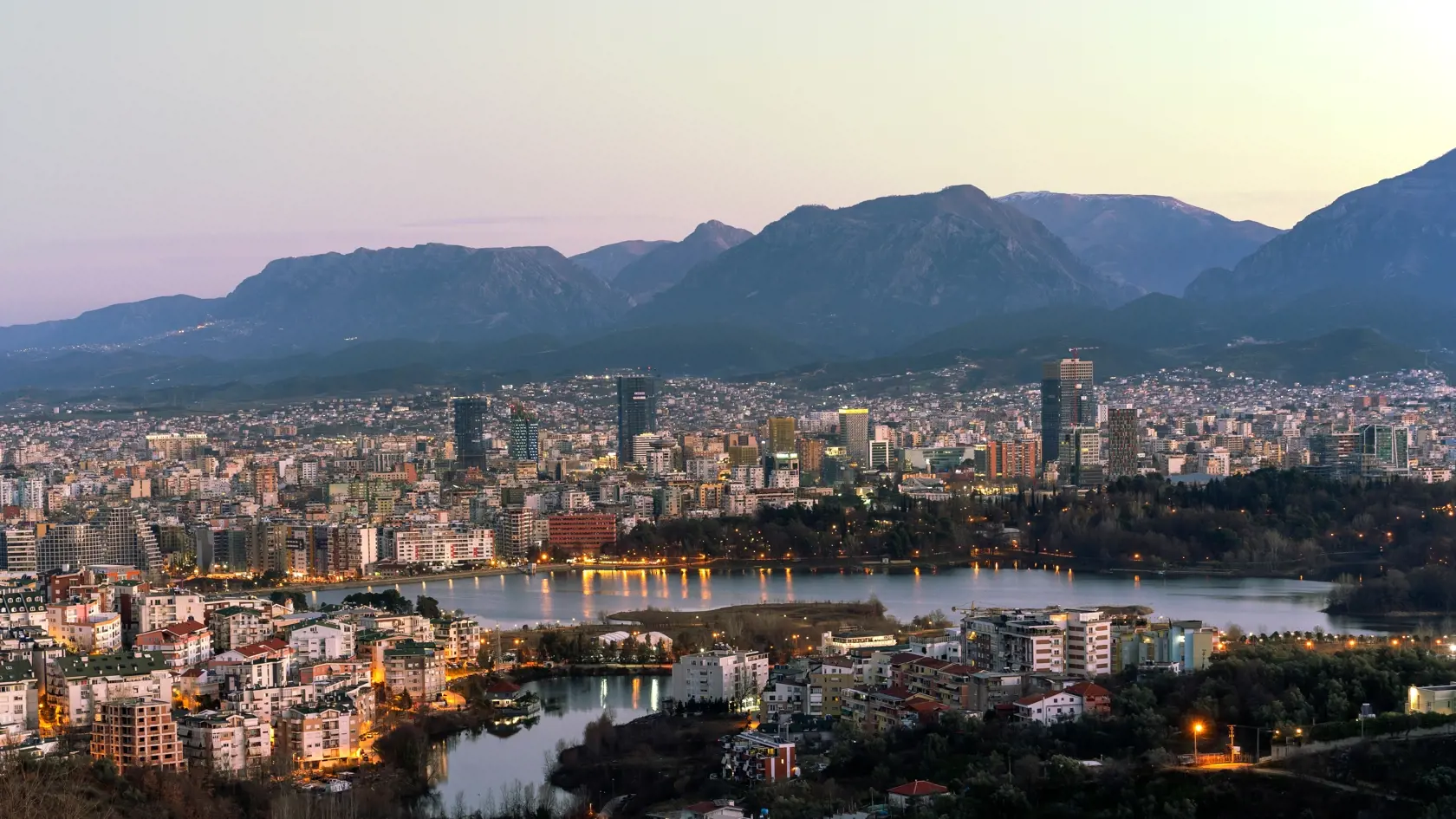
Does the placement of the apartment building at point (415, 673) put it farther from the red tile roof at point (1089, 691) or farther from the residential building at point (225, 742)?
the red tile roof at point (1089, 691)

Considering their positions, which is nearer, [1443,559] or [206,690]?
[206,690]

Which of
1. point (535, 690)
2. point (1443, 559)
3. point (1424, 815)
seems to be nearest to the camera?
point (1424, 815)

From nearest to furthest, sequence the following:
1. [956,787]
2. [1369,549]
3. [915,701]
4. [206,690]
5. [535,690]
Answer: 1. [956,787]
2. [915,701]
3. [206,690]
4. [535,690]
5. [1369,549]

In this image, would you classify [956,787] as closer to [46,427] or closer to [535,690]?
[535,690]

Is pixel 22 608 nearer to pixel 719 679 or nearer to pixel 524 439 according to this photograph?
pixel 719 679

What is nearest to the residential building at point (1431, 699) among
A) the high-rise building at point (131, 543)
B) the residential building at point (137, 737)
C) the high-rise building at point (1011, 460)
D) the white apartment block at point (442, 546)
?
the residential building at point (137, 737)

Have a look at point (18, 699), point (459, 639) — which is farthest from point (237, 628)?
point (18, 699)

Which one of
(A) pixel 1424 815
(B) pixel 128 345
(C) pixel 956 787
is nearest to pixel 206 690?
(C) pixel 956 787
